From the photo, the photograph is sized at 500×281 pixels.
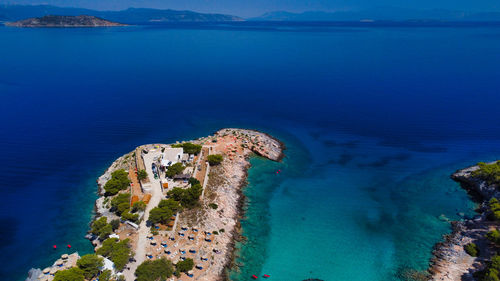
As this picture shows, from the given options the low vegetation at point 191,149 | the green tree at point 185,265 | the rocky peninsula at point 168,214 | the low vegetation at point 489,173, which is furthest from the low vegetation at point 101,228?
the low vegetation at point 489,173

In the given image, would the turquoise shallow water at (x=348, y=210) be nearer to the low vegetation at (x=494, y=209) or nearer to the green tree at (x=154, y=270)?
the low vegetation at (x=494, y=209)

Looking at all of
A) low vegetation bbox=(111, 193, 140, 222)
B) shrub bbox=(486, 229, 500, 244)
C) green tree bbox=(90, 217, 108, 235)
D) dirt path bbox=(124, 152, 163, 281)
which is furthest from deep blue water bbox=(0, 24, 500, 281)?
dirt path bbox=(124, 152, 163, 281)

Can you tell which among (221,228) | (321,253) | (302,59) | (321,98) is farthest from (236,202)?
(302,59)

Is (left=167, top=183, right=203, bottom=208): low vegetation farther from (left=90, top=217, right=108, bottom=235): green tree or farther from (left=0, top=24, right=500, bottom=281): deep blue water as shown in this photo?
(left=90, top=217, right=108, bottom=235): green tree

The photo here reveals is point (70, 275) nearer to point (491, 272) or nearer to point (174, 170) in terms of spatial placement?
point (174, 170)

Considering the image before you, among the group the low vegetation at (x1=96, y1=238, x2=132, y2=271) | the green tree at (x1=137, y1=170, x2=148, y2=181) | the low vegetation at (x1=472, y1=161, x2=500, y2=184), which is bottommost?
the low vegetation at (x1=96, y1=238, x2=132, y2=271)

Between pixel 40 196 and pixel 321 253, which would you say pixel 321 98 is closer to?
pixel 321 253
